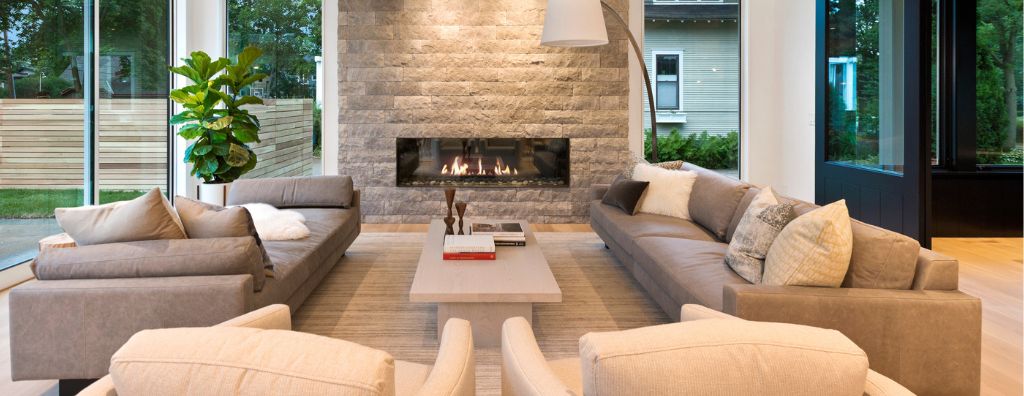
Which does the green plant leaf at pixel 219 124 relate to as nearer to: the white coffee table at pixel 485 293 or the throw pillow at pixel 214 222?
the white coffee table at pixel 485 293

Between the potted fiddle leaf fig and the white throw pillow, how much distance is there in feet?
11.4

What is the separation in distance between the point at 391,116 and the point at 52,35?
3.31 metres

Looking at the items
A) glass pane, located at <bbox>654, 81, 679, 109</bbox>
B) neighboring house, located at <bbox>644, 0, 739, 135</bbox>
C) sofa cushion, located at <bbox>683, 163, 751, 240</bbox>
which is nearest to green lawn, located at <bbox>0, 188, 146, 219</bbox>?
sofa cushion, located at <bbox>683, 163, 751, 240</bbox>

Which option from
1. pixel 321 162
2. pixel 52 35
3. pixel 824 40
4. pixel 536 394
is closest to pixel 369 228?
pixel 321 162

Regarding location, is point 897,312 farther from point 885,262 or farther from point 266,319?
point 266,319

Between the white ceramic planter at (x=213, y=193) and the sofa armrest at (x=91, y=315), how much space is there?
14.1ft

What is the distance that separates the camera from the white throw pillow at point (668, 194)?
5809mm

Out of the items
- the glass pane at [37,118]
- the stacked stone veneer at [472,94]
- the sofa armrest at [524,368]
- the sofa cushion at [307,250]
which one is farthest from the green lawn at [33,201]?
the sofa armrest at [524,368]

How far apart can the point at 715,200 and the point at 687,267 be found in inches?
54.8

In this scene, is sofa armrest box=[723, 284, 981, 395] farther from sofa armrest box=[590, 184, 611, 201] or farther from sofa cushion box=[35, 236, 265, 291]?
sofa armrest box=[590, 184, 611, 201]

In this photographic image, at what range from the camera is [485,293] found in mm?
3715

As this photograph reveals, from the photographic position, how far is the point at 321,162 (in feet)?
28.4

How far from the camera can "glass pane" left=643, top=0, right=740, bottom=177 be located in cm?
878

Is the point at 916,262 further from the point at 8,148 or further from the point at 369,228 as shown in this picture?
the point at 369,228
